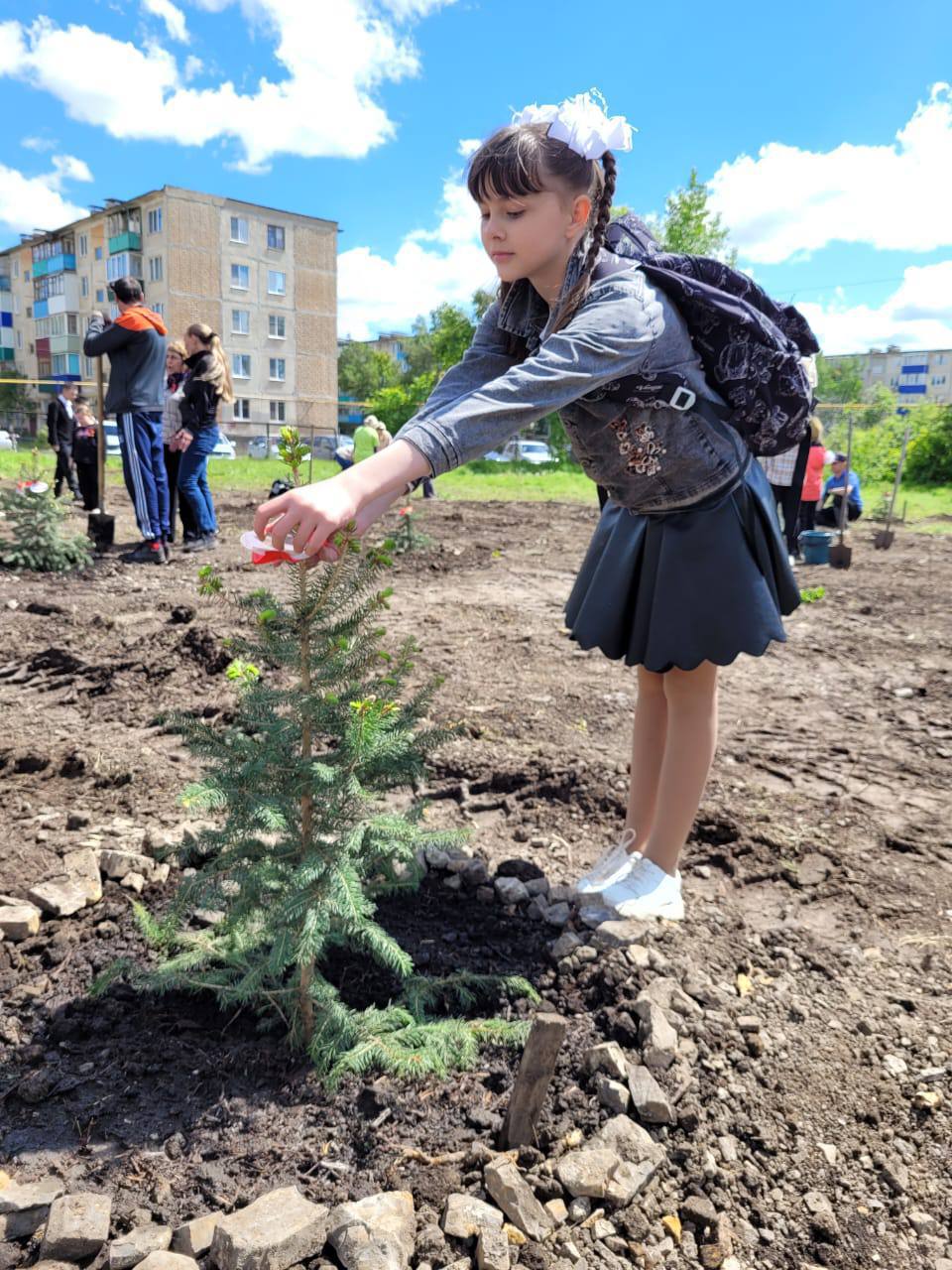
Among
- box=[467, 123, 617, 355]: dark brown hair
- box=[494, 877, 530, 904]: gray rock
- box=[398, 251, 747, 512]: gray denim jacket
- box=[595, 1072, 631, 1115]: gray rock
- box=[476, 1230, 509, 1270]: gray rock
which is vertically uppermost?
box=[467, 123, 617, 355]: dark brown hair

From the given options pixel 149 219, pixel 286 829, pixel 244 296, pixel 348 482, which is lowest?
pixel 286 829

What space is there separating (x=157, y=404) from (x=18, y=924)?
598 cm

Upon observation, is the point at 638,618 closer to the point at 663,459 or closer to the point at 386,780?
the point at 663,459

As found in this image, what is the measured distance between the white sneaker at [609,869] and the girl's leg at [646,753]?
0.02 meters

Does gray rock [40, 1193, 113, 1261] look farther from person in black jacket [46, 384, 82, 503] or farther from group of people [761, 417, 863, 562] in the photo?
person in black jacket [46, 384, 82, 503]

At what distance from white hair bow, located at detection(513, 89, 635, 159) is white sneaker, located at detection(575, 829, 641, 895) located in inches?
68.5

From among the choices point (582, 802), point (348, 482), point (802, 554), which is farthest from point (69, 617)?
point (802, 554)

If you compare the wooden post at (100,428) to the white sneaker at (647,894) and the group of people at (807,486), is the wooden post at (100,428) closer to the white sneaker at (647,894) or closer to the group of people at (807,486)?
the group of people at (807,486)

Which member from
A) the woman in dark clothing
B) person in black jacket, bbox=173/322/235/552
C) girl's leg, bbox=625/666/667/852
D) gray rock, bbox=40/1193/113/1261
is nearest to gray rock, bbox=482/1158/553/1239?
gray rock, bbox=40/1193/113/1261

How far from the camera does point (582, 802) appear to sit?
10.3 ft

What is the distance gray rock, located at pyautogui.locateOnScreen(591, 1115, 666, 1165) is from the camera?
1589mm

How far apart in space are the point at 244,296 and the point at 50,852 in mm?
52971

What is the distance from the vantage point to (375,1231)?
137 cm

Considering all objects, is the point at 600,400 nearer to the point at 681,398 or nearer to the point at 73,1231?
the point at 681,398
